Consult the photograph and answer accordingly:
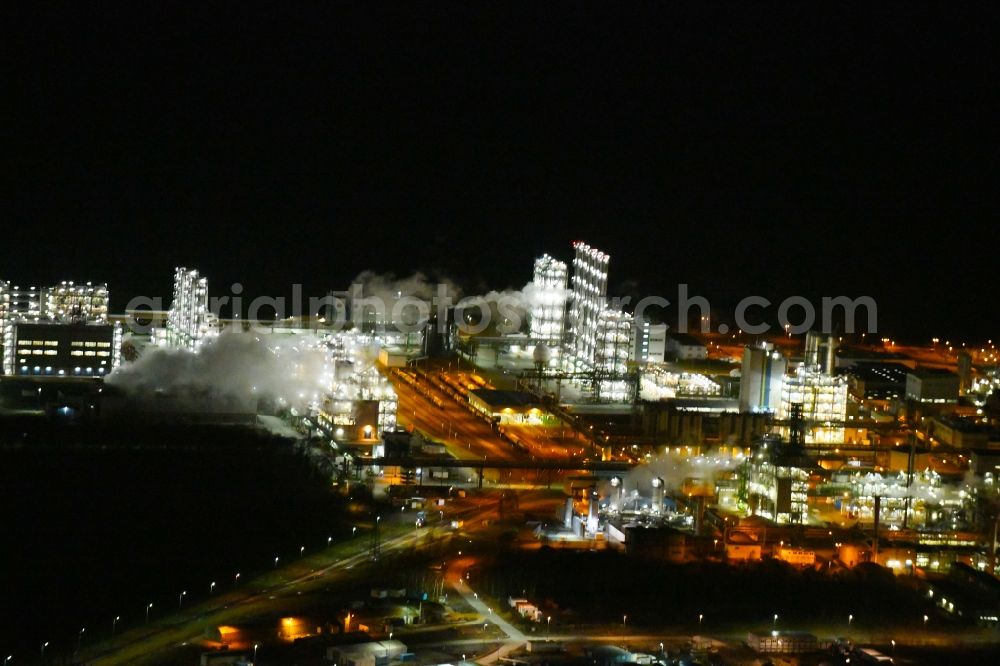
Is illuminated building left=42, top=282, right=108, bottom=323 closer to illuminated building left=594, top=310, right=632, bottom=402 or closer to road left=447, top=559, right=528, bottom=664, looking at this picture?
illuminated building left=594, top=310, right=632, bottom=402

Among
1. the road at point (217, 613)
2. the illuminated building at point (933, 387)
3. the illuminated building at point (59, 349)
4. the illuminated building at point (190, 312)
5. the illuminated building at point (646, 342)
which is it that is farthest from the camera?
the illuminated building at point (646, 342)

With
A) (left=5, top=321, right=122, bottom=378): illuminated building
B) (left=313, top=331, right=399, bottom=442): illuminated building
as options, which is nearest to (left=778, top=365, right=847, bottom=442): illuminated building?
(left=313, top=331, right=399, bottom=442): illuminated building

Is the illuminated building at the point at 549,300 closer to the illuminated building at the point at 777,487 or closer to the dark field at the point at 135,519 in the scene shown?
the dark field at the point at 135,519

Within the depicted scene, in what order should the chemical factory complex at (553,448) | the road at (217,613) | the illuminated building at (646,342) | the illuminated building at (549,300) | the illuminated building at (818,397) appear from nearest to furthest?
1. the road at (217,613)
2. the chemical factory complex at (553,448)
3. the illuminated building at (818,397)
4. the illuminated building at (646,342)
5. the illuminated building at (549,300)

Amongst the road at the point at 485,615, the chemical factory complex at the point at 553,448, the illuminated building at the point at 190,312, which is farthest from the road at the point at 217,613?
the illuminated building at the point at 190,312

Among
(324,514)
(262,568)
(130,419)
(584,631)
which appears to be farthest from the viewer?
(130,419)

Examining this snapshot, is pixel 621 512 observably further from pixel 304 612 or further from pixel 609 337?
pixel 609 337

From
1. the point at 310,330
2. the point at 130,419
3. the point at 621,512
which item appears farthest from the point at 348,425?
the point at 310,330

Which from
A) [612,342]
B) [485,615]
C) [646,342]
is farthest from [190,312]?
[485,615]
